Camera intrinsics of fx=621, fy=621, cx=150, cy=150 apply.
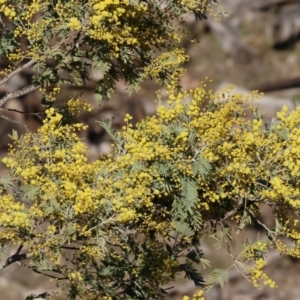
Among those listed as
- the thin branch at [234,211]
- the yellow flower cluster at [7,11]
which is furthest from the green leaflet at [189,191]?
the yellow flower cluster at [7,11]

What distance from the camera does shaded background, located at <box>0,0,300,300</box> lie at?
52.1 feet

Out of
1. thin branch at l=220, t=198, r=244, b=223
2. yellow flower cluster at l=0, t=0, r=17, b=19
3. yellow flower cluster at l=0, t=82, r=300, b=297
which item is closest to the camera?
yellow flower cluster at l=0, t=82, r=300, b=297

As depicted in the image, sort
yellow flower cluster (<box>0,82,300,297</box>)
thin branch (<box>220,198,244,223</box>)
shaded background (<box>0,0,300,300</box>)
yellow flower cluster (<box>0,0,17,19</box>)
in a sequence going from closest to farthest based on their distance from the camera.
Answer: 1. yellow flower cluster (<box>0,82,300,297</box>)
2. thin branch (<box>220,198,244,223</box>)
3. yellow flower cluster (<box>0,0,17,19</box>)
4. shaded background (<box>0,0,300,300</box>)

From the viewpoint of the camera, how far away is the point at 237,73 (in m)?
18.4

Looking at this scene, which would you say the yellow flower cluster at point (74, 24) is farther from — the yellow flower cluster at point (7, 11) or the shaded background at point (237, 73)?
the shaded background at point (237, 73)

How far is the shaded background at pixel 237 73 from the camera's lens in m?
15.9

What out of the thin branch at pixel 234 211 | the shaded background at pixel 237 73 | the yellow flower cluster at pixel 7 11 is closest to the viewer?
the thin branch at pixel 234 211

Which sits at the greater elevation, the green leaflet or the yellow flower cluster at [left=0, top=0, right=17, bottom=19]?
the yellow flower cluster at [left=0, top=0, right=17, bottom=19]

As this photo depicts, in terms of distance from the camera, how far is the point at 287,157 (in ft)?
18.9

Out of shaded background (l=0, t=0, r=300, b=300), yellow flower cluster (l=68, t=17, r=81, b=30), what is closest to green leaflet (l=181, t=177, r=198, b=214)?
yellow flower cluster (l=68, t=17, r=81, b=30)

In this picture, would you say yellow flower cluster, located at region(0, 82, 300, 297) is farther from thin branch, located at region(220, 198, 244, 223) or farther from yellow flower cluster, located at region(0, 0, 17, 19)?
yellow flower cluster, located at region(0, 0, 17, 19)

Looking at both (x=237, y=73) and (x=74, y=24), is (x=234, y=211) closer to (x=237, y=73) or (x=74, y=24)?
(x=74, y=24)

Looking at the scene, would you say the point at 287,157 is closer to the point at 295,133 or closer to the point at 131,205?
the point at 295,133

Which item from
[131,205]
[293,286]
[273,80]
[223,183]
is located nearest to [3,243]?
[131,205]
